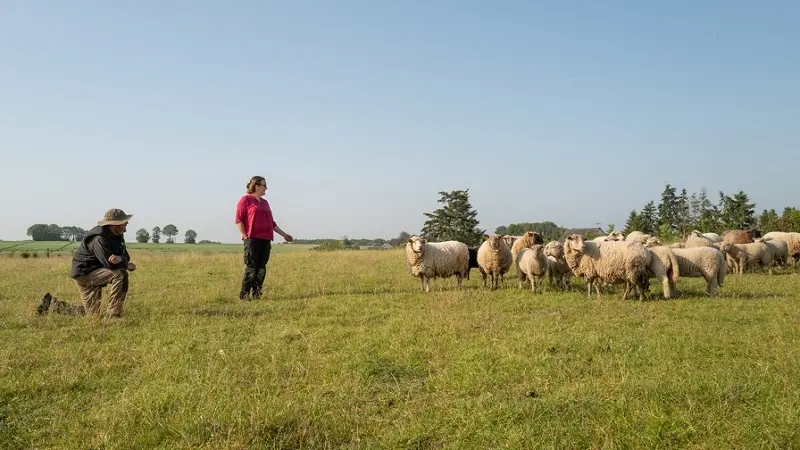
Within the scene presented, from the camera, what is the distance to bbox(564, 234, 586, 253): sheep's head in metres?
12.0

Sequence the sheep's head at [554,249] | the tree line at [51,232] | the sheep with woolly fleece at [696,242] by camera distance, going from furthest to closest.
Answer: the tree line at [51,232] → the sheep with woolly fleece at [696,242] → the sheep's head at [554,249]

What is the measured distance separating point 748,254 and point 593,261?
27.3ft

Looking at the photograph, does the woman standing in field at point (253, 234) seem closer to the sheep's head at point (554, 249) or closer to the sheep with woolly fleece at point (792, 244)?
the sheep's head at point (554, 249)

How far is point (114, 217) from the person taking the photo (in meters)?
9.62

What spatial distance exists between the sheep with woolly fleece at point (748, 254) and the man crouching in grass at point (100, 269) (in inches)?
655

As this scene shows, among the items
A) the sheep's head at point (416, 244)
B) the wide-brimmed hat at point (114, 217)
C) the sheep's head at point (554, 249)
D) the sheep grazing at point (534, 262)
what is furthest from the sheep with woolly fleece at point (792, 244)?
the wide-brimmed hat at point (114, 217)

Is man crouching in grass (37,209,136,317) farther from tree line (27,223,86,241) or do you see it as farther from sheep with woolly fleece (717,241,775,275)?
tree line (27,223,86,241)

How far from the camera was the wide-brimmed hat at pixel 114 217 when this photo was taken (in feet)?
31.3

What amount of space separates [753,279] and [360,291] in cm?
1108

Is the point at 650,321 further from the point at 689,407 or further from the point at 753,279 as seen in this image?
the point at 753,279

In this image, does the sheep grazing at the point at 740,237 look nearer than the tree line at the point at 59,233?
Yes

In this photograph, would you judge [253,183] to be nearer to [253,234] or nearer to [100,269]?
[253,234]

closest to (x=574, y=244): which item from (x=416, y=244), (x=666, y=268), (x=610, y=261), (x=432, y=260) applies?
(x=610, y=261)

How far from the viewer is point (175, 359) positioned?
21.5 ft
